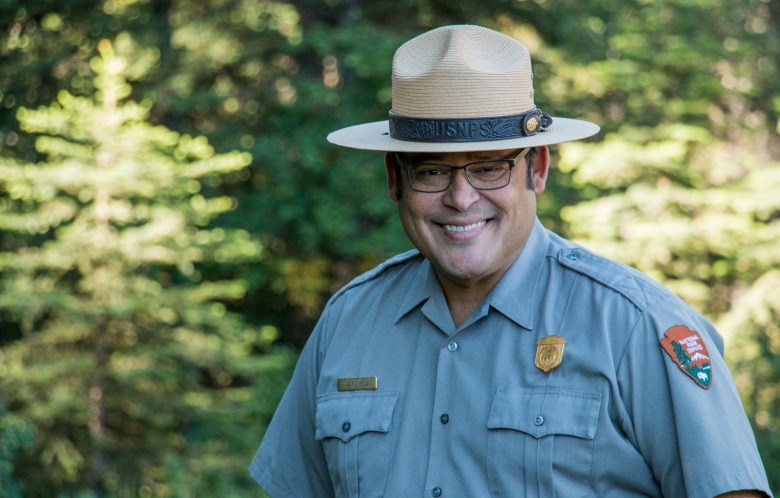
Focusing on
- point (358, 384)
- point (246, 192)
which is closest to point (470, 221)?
point (358, 384)

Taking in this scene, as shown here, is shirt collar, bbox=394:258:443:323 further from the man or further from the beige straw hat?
the beige straw hat

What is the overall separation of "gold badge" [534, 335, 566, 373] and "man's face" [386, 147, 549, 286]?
0.23m

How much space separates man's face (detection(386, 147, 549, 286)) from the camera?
2.40 m

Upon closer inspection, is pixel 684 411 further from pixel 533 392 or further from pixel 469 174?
pixel 469 174

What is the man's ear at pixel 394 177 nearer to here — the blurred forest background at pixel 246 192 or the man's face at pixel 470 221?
the man's face at pixel 470 221

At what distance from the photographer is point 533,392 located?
2.31 m

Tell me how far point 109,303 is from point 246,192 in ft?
14.0

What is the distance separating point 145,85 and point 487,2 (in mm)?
3804

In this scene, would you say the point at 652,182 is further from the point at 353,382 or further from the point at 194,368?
the point at 353,382

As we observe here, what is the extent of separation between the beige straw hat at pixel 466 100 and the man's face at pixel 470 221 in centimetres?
5

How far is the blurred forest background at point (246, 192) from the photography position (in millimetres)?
8070

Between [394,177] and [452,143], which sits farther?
[394,177]

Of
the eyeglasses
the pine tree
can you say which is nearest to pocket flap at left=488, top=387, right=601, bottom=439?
the eyeglasses

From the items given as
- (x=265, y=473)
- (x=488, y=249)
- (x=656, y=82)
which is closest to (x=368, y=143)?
(x=488, y=249)
